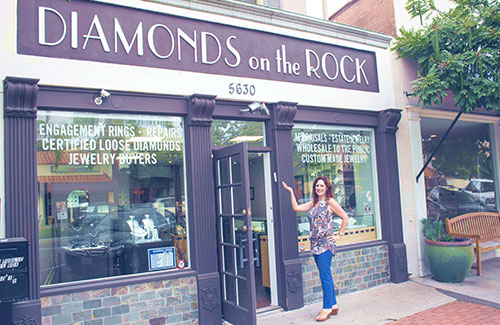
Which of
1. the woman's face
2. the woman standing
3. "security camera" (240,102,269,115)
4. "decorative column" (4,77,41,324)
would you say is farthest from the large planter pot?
"decorative column" (4,77,41,324)

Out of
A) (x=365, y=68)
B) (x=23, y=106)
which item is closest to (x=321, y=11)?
(x=365, y=68)

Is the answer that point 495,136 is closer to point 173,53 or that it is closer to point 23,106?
point 173,53

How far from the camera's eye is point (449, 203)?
855cm

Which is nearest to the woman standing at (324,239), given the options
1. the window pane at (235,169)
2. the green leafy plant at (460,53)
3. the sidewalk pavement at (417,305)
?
the sidewalk pavement at (417,305)

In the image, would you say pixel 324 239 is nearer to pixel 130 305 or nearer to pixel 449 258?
pixel 130 305

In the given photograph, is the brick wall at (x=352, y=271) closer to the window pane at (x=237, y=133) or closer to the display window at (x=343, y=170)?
the display window at (x=343, y=170)

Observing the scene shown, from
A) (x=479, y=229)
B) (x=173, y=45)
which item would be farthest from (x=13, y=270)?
(x=479, y=229)

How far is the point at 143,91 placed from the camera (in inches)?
204

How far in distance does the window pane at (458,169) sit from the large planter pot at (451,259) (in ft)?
3.75

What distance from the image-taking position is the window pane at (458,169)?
27.2 feet

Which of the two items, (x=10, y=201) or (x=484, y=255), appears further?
(x=484, y=255)

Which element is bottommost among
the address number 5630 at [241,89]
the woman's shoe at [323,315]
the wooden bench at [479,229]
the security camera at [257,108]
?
the woman's shoe at [323,315]

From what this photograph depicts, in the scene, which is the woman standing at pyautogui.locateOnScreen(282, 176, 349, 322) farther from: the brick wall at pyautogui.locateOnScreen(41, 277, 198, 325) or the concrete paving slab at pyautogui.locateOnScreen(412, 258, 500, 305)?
the concrete paving slab at pyautogui.locateOnScreen(412, 258, 500, 305)

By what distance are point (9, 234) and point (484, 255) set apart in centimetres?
861
